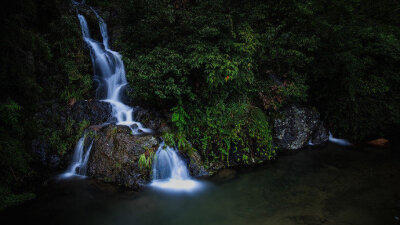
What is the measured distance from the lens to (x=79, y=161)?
6.44 metres

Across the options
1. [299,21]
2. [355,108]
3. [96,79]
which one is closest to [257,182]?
[355,108]

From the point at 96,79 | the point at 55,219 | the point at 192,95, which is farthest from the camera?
the point at 96,79

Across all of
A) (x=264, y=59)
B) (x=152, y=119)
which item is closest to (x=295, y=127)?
(x=264, y=59)

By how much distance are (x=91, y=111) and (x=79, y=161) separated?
6.44ft

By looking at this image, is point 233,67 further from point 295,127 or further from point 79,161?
point 79,161

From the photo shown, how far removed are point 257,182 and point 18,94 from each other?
680 centimetres

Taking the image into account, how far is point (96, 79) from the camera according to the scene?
8758mm

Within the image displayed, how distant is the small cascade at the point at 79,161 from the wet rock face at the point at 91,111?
0.90 m

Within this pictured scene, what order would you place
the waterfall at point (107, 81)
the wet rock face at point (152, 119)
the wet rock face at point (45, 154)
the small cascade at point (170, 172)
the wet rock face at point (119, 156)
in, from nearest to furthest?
the wet rock face at point (119, 156)
the small cascade at point (170, 172)
the wet rock face at point (45, 154)
the waterfall at point (107, 81)
the wet rock face at point (152, 119)

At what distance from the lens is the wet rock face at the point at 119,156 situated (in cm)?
584

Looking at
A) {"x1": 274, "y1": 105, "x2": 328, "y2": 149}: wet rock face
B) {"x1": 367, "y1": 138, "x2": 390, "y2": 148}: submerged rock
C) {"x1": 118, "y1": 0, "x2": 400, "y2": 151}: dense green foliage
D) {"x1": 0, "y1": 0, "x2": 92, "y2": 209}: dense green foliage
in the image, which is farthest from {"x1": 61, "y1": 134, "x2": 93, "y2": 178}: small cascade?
{"x1": 367, "y1": 138, "x2": 390, "y2": 148}: submerged rock

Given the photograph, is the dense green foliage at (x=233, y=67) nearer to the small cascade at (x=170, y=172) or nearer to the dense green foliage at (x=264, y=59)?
the dense green foliage at (x=264, y=59)

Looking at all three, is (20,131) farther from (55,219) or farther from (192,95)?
(192,95)

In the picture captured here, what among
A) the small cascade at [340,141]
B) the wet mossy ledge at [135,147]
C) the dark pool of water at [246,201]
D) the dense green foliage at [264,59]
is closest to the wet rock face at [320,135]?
the small cascade at [340,141]
